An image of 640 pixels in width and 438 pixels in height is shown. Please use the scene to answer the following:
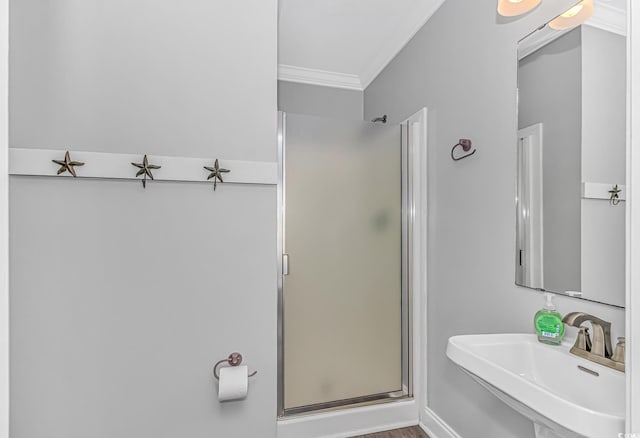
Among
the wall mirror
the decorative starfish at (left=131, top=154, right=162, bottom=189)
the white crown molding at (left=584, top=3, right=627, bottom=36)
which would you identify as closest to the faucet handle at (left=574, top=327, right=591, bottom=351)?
the wall mirror

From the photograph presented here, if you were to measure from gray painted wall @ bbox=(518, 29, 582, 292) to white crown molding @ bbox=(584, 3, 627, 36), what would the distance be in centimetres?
6

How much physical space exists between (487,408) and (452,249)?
0.76m

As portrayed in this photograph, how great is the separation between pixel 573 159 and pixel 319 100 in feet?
7.29

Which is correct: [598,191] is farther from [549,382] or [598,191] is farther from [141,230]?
[141,230]

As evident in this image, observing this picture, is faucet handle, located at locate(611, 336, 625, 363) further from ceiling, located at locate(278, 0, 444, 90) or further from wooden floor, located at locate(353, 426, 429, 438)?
ceiling, located at locate(278, 0, 444, 90)

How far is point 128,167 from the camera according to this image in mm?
1233

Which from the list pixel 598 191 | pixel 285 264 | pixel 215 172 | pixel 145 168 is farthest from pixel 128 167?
pixel 598 191

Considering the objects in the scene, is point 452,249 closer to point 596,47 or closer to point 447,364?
point 447,364

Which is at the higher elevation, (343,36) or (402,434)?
(343,36)

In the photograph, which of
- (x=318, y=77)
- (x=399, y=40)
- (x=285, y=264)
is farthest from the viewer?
(x=318, y=77)

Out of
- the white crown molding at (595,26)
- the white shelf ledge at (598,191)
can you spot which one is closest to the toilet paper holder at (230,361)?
the white shelf ledge at (598,191)

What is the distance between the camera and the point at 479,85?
1621 millimetres

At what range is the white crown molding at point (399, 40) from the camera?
6.52 feet

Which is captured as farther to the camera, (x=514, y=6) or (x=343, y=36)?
(x=343, y=36)
